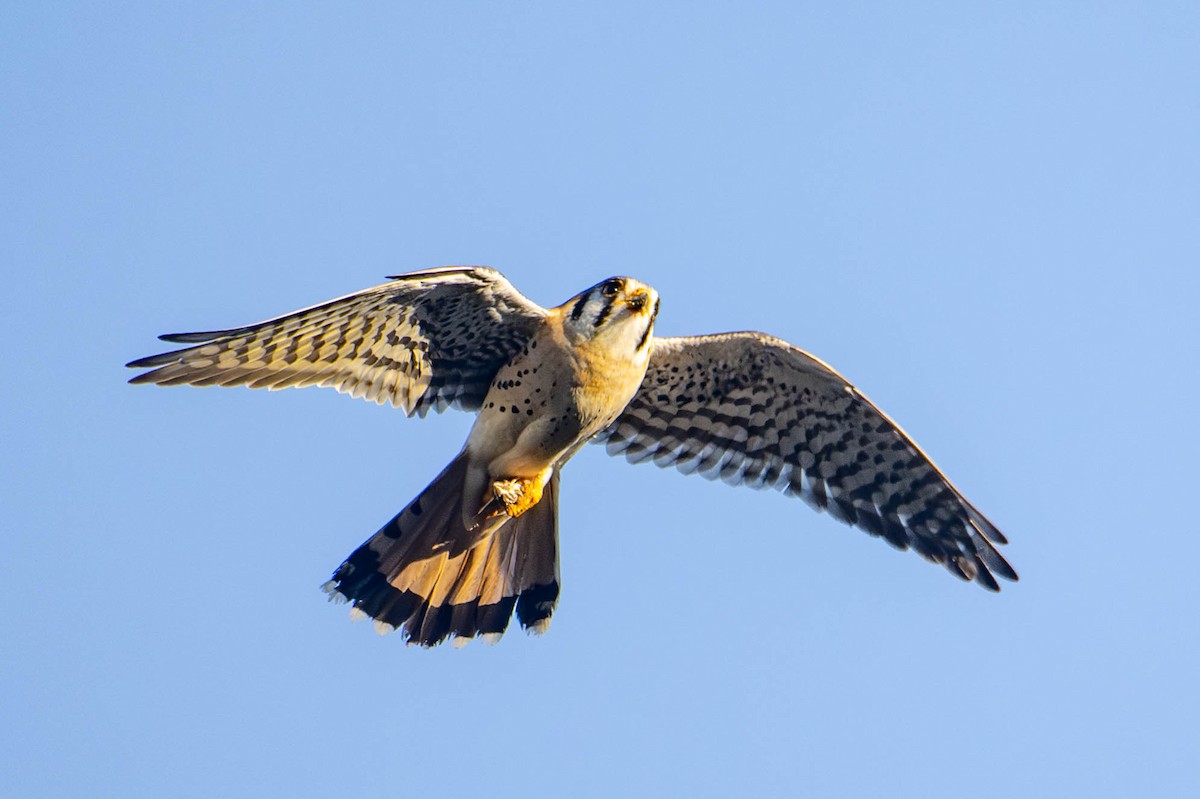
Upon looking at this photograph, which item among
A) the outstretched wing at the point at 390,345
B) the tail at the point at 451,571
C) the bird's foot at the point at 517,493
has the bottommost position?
the tail at the point at 451,571

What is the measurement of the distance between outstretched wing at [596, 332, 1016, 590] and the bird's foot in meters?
0.82

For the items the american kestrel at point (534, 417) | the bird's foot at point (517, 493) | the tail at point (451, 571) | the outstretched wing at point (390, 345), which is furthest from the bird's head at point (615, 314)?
the tail at point (451, 571)

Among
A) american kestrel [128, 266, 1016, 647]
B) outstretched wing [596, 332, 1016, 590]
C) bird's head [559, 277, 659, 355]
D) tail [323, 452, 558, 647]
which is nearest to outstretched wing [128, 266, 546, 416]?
american kestrel [128, 266, 1016, 647]

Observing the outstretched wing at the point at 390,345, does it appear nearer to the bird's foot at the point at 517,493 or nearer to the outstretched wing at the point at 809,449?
the bird's foot at the point at 517,493

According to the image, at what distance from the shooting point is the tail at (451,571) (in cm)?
771

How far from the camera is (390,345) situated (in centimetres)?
742

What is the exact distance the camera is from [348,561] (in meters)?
7.76

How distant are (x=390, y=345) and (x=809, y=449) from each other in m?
2.37

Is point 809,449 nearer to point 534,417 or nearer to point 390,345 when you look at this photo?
point 534,417

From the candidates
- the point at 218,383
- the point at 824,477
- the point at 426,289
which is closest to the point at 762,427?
the point at 824,477

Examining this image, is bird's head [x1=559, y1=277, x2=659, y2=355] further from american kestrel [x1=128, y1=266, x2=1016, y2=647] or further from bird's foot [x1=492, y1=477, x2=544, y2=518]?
bird's foot [x1=492, y1=477, x2=544, y2=518]

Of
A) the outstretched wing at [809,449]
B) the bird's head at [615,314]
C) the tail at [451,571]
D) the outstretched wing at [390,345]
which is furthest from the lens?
the outstretched wing at [809,449]

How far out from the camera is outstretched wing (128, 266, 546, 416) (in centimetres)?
691

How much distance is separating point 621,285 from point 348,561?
1997 millimetres
